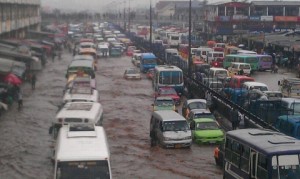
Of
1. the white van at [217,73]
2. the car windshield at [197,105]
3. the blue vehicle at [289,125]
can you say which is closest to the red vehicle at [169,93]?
the car windshield at [197,105]

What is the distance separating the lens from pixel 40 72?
50.8 metres

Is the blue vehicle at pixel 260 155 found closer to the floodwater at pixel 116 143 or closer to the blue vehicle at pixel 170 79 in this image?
the floodwater at pixel 116 143

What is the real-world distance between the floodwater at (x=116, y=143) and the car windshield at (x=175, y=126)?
2.67ft

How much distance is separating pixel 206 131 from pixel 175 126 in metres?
1.49

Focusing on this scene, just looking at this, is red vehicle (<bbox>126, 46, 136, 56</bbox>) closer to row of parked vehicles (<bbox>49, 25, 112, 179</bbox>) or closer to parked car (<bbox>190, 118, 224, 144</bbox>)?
parked car (<bbox>190, 118, 224, 144</bbox>)

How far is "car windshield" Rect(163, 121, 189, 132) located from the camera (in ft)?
72.4

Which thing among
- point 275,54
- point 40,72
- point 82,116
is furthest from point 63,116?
point 275,54

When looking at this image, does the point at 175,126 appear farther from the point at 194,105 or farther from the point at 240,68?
the point at 240,68

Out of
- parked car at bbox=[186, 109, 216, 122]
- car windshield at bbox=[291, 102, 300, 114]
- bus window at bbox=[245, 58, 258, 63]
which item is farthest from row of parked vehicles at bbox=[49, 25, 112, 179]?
bus window at bbox=[245, 58, 258, 63]

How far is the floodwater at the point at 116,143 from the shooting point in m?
19.3

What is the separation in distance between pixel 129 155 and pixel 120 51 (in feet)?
153

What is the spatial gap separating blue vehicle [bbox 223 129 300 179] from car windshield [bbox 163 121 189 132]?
6377mm

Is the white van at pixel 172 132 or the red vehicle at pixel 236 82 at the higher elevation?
the red vehicle at pixel 236 82

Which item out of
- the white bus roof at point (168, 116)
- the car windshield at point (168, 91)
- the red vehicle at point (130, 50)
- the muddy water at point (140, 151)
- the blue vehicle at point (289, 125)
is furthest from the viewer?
the red vehicle at point (130, 50)
